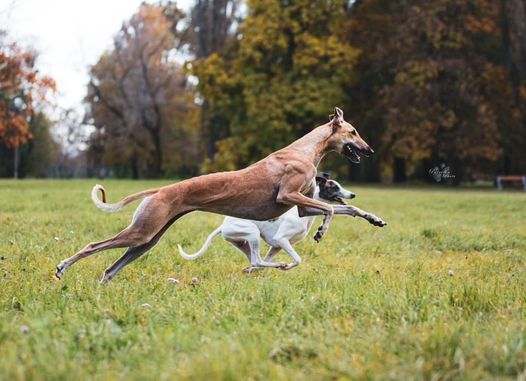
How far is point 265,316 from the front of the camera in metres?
4.12

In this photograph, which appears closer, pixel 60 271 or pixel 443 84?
pixel 60 271

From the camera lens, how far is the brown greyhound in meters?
5.51

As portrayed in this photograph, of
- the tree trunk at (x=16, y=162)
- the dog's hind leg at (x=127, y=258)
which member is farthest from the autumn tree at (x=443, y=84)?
the tree trunk at (x=16, y=162)

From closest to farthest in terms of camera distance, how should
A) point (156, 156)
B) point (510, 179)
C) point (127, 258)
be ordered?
point (127, 258) < point (510, 179) < point (156, 156)

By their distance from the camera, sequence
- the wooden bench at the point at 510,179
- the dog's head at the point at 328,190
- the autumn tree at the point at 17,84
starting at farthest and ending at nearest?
the wooden bench at the point at 510,179 < the autumn tree at the point at 17,84 < the dog's head at the point at 328,190

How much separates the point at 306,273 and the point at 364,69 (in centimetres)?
3121

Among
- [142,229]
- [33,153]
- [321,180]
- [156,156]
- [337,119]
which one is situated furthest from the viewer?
[33,153]

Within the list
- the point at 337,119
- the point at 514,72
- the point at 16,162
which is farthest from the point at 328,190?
the point at 16,162

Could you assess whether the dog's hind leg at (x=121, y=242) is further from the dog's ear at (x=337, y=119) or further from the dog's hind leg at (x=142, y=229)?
the dog's ear at (x=337, y=119)

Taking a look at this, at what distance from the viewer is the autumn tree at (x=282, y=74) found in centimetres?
3372

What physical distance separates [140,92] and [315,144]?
41.5 meters

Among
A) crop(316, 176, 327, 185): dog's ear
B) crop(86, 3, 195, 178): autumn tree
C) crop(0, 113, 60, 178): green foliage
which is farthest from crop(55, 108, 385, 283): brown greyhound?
crop(0, 113, 60, 178): green foliage

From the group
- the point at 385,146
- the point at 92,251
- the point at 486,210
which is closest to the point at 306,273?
the point at 92,251

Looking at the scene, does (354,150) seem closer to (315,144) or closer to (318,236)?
(315,144)
